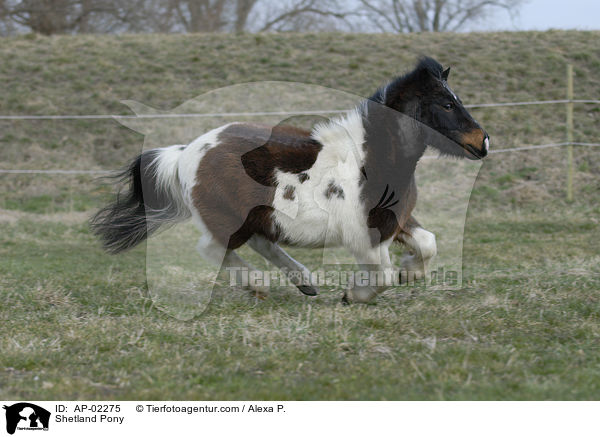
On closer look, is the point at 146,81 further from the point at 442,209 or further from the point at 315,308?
the point at 315,308

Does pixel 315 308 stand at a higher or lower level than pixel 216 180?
lower

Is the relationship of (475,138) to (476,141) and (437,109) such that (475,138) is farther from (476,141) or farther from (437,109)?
(437,109)

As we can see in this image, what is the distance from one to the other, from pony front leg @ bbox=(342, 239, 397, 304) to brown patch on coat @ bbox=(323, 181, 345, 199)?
436 mm

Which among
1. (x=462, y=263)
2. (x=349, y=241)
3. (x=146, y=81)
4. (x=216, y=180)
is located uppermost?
(x=146, y=81)

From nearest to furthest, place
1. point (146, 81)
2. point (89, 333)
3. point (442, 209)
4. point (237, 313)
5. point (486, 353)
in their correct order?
point (486, 353), point (89, 333), point (237, 313), point (442, 209), point (146, 81)

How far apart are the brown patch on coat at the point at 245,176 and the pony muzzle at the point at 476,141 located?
3.31ft

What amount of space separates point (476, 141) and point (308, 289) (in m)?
1.67

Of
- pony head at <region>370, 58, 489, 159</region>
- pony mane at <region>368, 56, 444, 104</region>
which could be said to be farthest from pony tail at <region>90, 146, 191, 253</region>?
pony head at <region>370, 58, 489, 159</region>

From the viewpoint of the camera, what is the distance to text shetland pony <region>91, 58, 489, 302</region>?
14.2 ft

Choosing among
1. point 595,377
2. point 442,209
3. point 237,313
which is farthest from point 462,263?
point 595,377

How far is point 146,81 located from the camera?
13867mm

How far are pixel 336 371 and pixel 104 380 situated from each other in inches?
45.0
